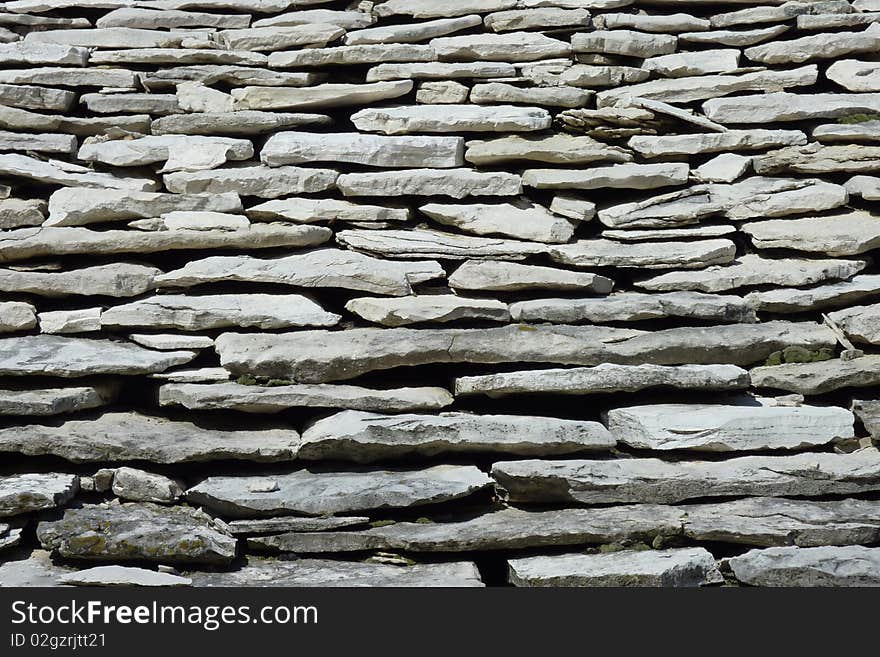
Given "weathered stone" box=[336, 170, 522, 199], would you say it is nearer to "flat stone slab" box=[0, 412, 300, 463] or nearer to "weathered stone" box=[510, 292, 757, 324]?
"weathered stone" box=[510, 292, 757, 324]

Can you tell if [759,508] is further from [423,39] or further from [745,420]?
[423,39]

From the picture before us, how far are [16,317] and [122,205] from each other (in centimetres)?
74

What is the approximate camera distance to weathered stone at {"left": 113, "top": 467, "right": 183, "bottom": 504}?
443cm

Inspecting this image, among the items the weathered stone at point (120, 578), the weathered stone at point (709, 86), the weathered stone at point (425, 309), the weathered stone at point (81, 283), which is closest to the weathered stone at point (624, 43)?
the weathered stone at point (709, 86)

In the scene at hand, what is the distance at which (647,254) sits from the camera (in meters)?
4.87

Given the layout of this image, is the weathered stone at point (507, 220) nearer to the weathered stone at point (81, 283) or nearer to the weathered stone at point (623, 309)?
the weathered stone at point (623, 309)

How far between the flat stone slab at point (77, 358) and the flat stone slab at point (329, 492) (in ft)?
1.98

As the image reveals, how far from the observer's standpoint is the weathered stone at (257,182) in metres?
5.06

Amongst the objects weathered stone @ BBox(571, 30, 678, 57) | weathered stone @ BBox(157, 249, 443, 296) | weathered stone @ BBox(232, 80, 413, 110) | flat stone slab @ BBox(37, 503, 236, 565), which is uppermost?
weathered stone @ BBox(571, 30, 678, 57)

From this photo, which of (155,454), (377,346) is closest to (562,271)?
(377,346)

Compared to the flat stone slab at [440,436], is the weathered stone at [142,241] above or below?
above

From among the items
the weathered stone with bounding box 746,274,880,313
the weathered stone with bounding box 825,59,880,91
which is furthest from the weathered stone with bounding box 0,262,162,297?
the weathered stone with bounding box 825,59,880,91

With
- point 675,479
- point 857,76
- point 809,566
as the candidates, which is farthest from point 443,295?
point 857,76

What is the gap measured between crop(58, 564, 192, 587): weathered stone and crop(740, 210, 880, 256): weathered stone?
3151 mm
